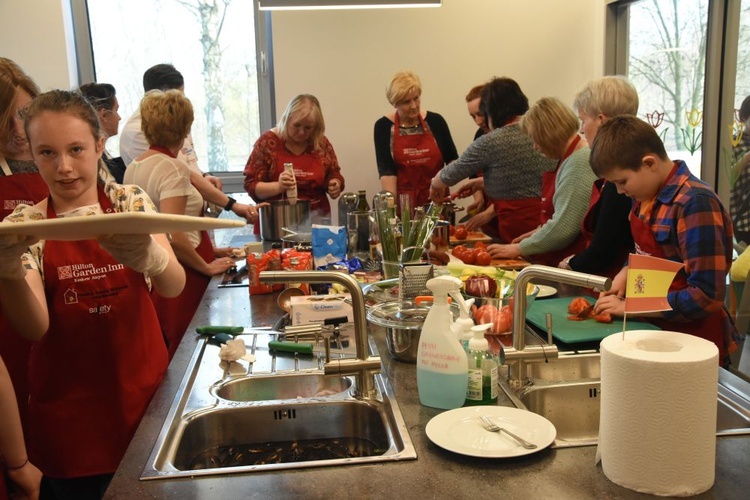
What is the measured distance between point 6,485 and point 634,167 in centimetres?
181

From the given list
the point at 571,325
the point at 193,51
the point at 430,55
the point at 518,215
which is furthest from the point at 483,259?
the point at 193,51

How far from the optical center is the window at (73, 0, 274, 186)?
540 centimetres

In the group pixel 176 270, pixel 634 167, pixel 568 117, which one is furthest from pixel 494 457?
pixel 568 117

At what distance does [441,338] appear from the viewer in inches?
55.7

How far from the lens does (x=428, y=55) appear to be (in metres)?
5.36

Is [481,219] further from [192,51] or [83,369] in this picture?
[192,51]

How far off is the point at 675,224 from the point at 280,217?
1924 millimetres

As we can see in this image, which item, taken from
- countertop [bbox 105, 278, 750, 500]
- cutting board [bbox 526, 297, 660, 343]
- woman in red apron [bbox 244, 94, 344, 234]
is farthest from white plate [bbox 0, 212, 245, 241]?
woman in red apron [bbox 244, 94, 344, 234]

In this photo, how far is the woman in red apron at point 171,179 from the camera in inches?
110

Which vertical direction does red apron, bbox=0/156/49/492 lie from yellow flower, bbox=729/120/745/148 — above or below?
below

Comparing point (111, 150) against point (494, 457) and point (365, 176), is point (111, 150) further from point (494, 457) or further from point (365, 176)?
point (494, 457)

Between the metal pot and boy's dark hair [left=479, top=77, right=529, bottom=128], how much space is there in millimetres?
1104

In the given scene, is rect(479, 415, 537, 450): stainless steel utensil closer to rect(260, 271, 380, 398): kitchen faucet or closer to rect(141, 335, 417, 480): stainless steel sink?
rect(141, 335, 417, 480): stainless steel sink

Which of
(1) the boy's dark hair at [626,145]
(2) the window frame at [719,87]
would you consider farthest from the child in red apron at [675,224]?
(2) the window frame at [719,87]
